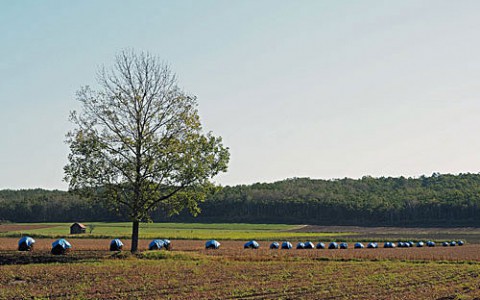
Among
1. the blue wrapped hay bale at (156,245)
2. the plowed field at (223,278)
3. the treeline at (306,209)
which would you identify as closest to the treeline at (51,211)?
the treeline at (306,209)

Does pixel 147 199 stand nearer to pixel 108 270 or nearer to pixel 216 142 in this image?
pixel 216 142

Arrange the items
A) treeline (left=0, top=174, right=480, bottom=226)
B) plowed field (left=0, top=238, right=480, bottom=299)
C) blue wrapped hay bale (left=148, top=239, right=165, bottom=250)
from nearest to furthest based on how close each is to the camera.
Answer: plowed field (left=0, top=238, right=480, bottom=299), blue wrapped hay bale (left=148, top=239, right=165, bottom=250), treeline (left=0, top=174, right=480, bottom=226)

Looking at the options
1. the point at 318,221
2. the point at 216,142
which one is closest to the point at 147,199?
the point at 216,142

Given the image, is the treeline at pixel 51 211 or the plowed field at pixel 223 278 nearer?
the plowed field at pixel 223 278

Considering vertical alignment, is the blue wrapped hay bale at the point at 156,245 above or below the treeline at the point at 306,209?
below

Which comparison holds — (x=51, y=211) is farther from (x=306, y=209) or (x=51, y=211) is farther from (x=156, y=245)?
(x=156, y=245)

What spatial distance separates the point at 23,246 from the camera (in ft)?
179

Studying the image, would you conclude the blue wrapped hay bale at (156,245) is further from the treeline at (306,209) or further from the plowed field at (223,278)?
the treeline at (306,209)

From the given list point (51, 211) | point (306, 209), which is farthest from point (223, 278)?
point (51, 211)

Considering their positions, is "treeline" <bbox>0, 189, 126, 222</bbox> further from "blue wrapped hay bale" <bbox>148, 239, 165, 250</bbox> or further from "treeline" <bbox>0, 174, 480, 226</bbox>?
"blue wrapped hay bale" <bbox>148, 239, 165, 250</bbox>

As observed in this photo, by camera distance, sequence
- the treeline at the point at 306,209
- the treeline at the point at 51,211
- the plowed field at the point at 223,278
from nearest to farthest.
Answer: the plowed field at the point at 223,278, the treeline at the point at 306,209, the treeline at the point at 51,211

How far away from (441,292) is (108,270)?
62.0 ft

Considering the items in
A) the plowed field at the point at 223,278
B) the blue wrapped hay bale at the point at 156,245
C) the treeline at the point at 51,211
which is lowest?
the plowed field at the point at 223,278

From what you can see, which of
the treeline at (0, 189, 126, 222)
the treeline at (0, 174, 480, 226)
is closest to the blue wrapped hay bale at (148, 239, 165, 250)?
the treeline at (0, 174, 480, 226)
